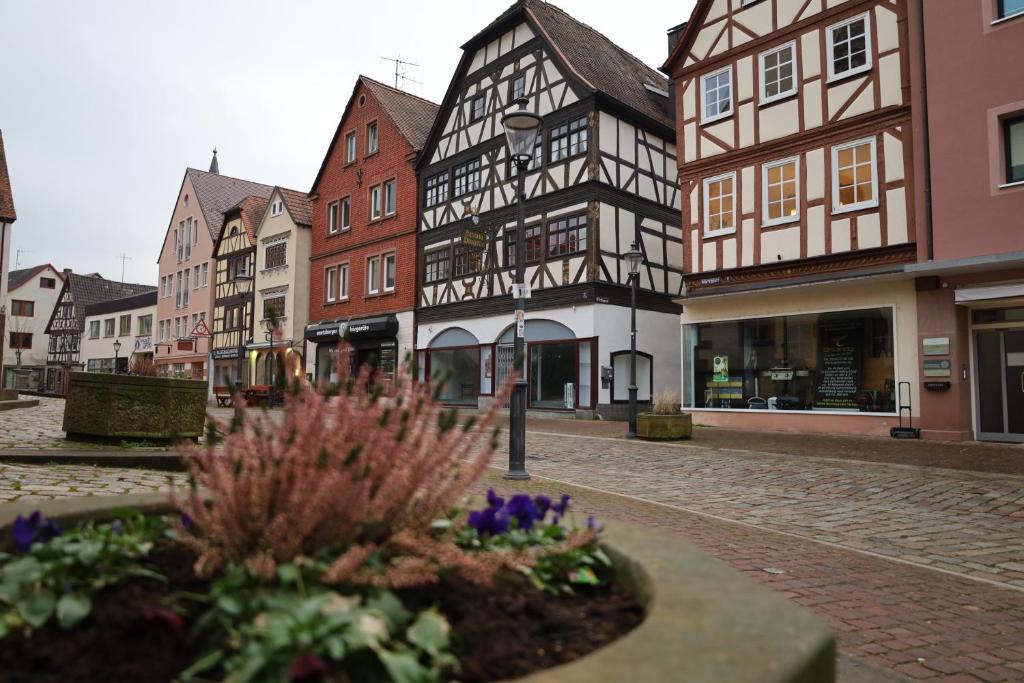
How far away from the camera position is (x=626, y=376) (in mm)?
22172

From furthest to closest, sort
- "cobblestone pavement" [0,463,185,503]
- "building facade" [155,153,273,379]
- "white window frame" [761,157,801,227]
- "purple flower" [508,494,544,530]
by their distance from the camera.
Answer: "building facade" [155,153,273,379], "white window frame" [761,157,801,227], "cobblestone pavement" [0,463,185,503], "purple flower" [508,494,544,530]

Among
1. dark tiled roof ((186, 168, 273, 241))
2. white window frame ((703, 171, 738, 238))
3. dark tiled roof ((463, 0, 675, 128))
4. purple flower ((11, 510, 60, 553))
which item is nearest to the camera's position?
purple flower ((11, 510, 60, 553))

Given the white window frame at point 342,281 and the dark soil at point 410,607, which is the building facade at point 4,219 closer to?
the white window frame at point 342,281

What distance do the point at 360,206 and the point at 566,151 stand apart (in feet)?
40.9

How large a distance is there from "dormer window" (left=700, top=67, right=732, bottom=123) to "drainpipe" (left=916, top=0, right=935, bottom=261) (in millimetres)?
4465

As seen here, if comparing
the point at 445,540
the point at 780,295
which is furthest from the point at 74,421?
the point at 780,295

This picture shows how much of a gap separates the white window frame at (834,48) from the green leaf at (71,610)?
17474 millimetres

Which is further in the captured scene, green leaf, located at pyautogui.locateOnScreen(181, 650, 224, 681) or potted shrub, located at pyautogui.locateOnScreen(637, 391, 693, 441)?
potted shrub, located at pyautogui.locateOnScreen(637, 391, 693, 441)

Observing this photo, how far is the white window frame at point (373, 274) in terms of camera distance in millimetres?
30781

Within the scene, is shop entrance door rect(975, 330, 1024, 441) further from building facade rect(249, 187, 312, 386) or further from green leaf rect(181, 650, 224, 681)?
building facade rect(249, 187, 312, 386)

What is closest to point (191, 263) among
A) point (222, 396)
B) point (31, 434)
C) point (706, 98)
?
point (222, 396)

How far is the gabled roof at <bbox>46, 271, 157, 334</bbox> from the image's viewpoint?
61.8 m

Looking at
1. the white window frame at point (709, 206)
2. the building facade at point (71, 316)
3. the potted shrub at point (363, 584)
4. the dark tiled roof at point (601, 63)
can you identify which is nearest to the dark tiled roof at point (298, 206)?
the dark tiled roof at point (601, 63)

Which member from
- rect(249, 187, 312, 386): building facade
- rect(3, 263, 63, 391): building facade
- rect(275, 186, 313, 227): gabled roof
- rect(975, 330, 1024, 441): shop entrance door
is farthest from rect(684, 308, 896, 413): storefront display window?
rect(3, 263, 63, 391): building facade
